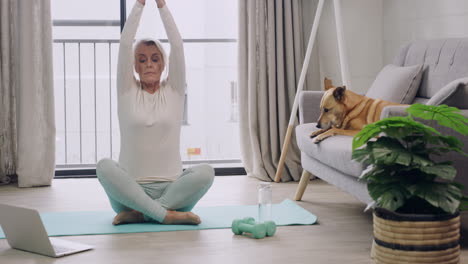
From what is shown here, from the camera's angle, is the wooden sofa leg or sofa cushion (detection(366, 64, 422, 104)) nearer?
sofa cushion (detection(366, 64, 422, 104))

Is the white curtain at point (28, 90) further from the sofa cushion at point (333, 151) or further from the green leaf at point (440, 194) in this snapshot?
the green leaf at point (440, 194)

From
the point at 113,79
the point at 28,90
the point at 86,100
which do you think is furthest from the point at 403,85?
the point at 86,100

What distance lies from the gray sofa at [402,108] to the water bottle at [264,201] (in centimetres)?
31

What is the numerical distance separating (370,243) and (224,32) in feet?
11.1

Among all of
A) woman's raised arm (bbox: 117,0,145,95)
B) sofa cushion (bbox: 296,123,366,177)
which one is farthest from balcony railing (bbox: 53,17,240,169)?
woman's raised arm (bbox: 117,0,145,95)

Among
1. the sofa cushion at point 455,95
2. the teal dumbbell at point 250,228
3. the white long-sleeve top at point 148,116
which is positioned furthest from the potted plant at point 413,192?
the white long-sleeve top at point 148,116

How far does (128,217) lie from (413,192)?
1.38 m

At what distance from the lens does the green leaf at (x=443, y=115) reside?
2289 mm

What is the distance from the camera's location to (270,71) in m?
4.45

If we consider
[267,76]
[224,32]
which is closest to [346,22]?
[267,76]

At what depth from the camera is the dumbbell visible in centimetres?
278

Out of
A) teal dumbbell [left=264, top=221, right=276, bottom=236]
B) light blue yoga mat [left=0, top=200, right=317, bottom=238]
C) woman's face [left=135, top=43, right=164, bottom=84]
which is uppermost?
woman's face [left=135, top=43, right=164, bottom=84]

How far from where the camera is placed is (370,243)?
8.90 ft

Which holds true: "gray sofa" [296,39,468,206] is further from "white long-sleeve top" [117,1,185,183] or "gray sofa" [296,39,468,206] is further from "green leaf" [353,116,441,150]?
"white long-sleeve top" [117,1,185,183]
